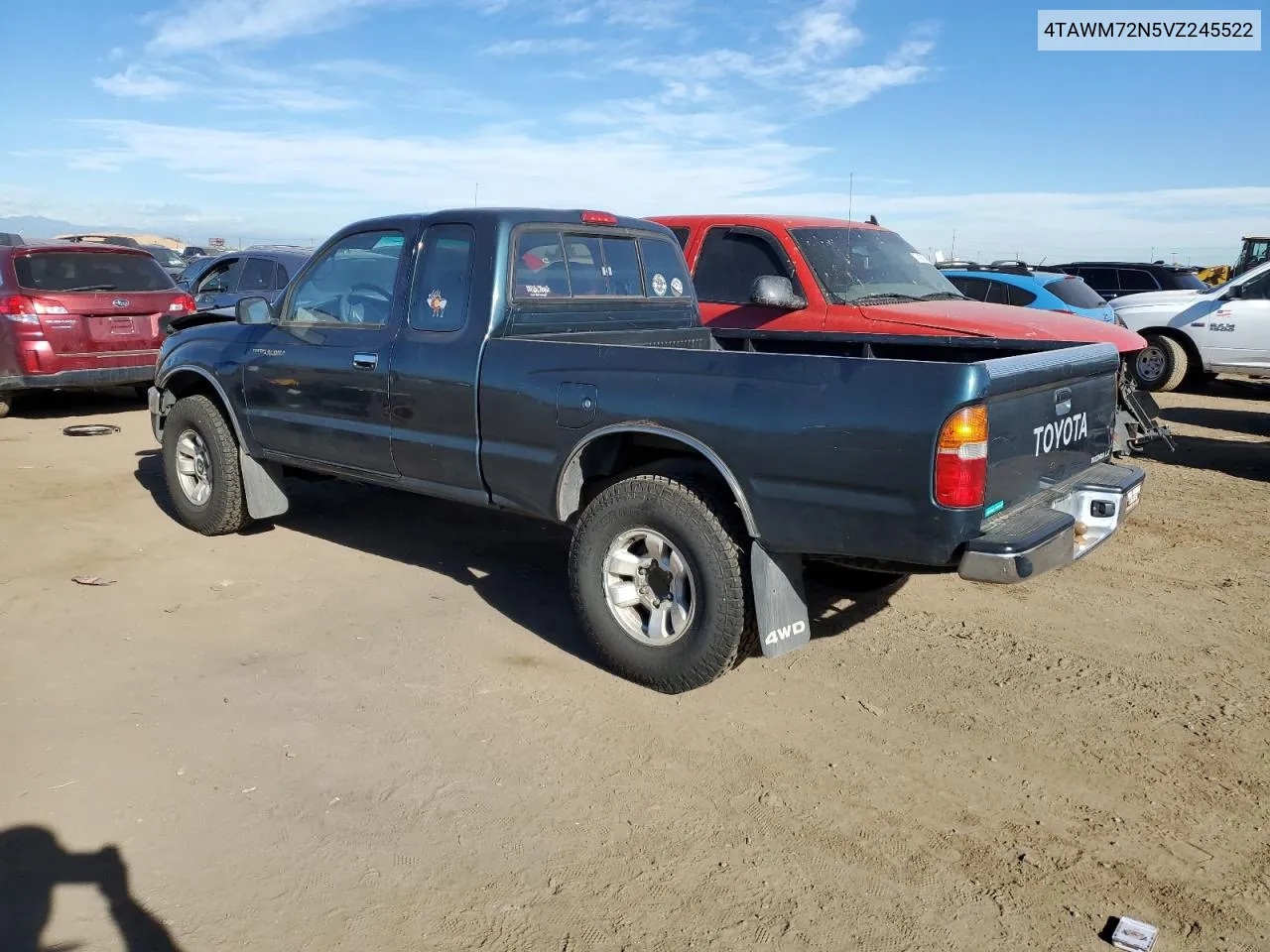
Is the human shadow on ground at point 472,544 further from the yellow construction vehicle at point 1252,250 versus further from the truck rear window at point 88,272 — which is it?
the yellow construction vehicle at point 1252,250

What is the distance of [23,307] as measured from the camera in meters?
9.56

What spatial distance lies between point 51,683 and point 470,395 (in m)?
2.07

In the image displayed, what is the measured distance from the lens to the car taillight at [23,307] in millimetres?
9539

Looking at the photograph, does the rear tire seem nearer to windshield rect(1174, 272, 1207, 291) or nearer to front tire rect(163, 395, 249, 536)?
windshield rect(1174, 272, 1207, 291)

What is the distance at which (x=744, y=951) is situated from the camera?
2.59 m

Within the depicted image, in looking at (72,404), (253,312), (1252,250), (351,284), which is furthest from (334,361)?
(1252,250)

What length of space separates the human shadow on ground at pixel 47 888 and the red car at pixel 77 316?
791 centimetres

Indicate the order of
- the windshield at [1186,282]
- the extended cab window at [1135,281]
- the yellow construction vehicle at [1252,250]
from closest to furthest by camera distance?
the windshield at [1186,282] → the extended cab window at [1135,281] → the yellow construction vehicle at [1252,250]

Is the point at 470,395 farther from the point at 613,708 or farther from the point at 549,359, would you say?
the point at 613,708

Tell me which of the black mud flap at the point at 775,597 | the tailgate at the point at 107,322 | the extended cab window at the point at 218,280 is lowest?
the black mud flap at the point at 775,597

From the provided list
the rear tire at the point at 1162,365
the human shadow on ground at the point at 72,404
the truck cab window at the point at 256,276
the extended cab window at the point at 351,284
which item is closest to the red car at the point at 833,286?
the extended cab window at the point at 351,284

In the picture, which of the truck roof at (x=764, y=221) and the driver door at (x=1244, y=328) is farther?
the driver door at (x=1244, y=328)

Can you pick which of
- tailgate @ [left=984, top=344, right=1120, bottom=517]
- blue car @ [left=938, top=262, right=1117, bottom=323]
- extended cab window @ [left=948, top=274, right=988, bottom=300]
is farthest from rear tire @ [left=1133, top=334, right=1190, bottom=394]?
tailgate @ [left=984, top=344, right=1120, bottom=517]

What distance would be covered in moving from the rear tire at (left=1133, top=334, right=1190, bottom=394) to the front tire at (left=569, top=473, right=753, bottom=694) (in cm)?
1041
